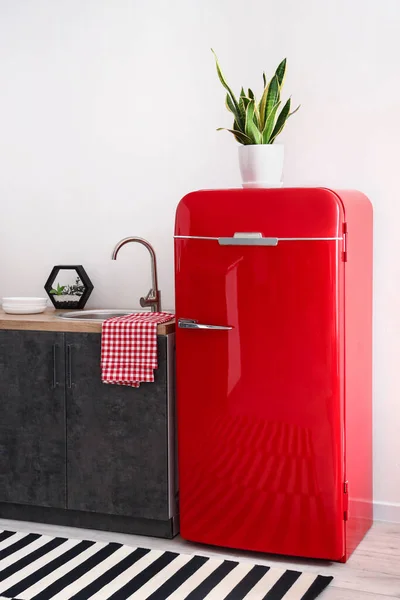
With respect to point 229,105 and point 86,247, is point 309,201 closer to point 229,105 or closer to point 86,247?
point 229,105

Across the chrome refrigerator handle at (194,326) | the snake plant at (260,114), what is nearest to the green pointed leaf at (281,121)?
the snake plant at (260,114)

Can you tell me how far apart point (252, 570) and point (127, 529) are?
1.94 ft

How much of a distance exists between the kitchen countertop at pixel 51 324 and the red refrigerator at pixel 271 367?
12 cm

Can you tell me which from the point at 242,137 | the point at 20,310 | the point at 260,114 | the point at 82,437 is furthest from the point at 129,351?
the point at 260,114

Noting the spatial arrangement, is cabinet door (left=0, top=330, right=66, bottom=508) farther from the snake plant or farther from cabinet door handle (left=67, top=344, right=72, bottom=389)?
the snake plant

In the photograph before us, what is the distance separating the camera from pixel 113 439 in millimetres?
3158

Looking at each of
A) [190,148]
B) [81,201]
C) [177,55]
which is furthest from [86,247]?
[177,55]

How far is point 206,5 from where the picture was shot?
346 centimetres

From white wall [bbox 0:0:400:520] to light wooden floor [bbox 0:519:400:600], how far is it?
253 millimetres

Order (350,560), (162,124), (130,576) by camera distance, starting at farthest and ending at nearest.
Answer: (162,124), (350,560), (130,576)

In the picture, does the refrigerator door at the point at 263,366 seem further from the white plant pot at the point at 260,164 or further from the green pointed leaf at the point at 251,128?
the green pointed leaf at the point at 251,128

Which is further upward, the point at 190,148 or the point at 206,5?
the point at 206,5

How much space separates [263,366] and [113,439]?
70 centimetres

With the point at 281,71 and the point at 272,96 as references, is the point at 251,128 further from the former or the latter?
the point at 281,71
